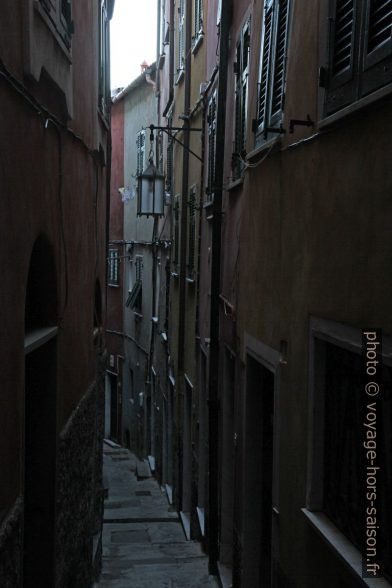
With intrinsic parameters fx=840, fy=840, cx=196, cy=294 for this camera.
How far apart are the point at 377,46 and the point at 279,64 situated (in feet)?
9.04

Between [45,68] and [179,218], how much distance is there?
10.9m

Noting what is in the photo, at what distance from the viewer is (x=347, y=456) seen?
4930 millimetres

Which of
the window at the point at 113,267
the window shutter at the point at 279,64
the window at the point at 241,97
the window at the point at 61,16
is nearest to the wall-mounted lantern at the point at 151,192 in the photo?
the window at the point at 241,97

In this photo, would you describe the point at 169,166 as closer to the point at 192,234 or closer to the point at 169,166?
the point at 169,166

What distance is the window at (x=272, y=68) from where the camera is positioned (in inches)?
263

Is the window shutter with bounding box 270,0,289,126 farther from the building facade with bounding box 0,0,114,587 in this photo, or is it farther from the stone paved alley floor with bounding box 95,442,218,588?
the stone paved alley floor with bounding box 95,442,218,588

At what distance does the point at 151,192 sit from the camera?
17.1m

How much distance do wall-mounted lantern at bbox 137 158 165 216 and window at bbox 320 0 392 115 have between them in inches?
469

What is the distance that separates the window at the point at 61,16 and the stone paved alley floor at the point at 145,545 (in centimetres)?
633

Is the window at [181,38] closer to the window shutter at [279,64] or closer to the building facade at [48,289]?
the building facade at [48,289]

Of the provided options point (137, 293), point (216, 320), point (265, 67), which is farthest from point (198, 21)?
point (137, 293)

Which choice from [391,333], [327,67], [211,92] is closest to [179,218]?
[211,92]

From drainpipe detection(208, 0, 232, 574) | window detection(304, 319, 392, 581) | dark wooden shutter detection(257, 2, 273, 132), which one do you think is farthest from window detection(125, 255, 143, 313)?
window detection(304, 319, 392, 581)

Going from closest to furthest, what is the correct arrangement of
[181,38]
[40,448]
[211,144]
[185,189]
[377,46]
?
[377,46]
[40,448]
[211,144]
[185,189]
[181,38]
